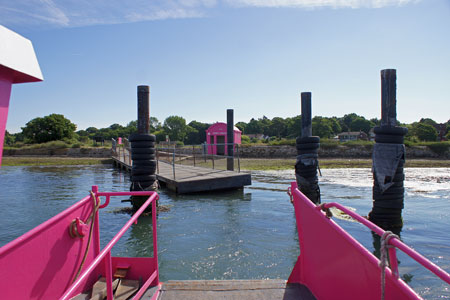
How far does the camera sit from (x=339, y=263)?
2348 mm

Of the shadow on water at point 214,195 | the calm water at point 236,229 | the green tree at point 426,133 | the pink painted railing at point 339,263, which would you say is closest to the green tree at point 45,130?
the calm water at point 236,229

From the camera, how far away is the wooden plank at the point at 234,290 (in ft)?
9.68

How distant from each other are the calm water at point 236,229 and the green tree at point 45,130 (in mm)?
44311

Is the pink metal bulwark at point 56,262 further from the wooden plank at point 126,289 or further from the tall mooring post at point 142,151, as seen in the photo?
the tall mooring post at point 142,151

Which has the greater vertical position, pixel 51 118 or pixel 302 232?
pixel 51 118

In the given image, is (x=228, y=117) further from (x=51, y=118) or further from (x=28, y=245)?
(x=51, y=118)

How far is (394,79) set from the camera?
19.5 feet

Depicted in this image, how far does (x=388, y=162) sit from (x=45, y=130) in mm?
56902

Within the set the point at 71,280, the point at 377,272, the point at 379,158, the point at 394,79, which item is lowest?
the point at 71,280

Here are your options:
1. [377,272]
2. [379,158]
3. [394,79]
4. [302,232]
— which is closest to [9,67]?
[377,272]

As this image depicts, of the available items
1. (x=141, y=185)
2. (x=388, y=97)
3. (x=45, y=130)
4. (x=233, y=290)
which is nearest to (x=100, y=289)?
(x=233, y=290)

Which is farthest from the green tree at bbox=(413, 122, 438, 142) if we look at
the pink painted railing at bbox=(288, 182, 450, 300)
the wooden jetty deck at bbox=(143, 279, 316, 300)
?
the wooden jetty deck at bbox=(143, 279, 316, 300)

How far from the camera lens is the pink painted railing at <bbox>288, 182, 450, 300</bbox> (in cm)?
161

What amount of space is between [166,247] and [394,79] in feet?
17.8
